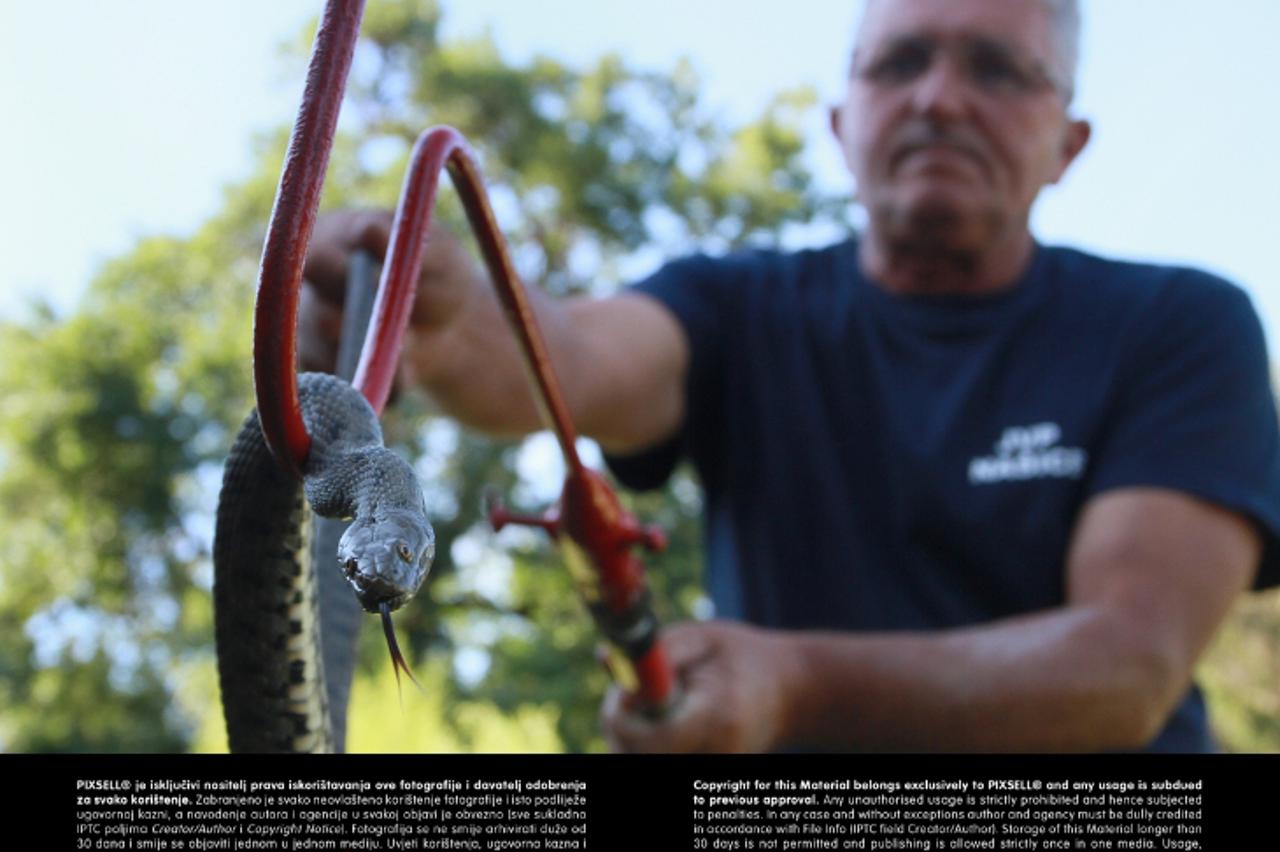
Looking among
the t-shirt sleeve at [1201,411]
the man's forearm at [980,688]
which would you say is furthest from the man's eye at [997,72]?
the man's forearm at [980,688]

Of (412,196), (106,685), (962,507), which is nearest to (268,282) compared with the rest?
(412,196)

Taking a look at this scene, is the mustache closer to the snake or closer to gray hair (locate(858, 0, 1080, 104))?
gray hair (locate(858, 0, 1080, 104))

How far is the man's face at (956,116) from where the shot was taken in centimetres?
117

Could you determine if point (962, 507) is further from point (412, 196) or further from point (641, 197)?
point (641, 197)

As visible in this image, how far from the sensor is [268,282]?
0.24m

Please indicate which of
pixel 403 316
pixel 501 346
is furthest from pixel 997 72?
pixel 403 316

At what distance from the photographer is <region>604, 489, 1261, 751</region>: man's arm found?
861 mm

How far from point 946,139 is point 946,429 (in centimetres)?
32

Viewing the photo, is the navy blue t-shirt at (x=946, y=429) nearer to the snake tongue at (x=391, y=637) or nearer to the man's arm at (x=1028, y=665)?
the man's arm at (x=1028, y=665)

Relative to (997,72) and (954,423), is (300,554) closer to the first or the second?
(954,423)

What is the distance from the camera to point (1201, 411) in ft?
3.70

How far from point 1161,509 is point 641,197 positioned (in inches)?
279

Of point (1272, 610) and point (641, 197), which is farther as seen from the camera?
point (1272, 610)
